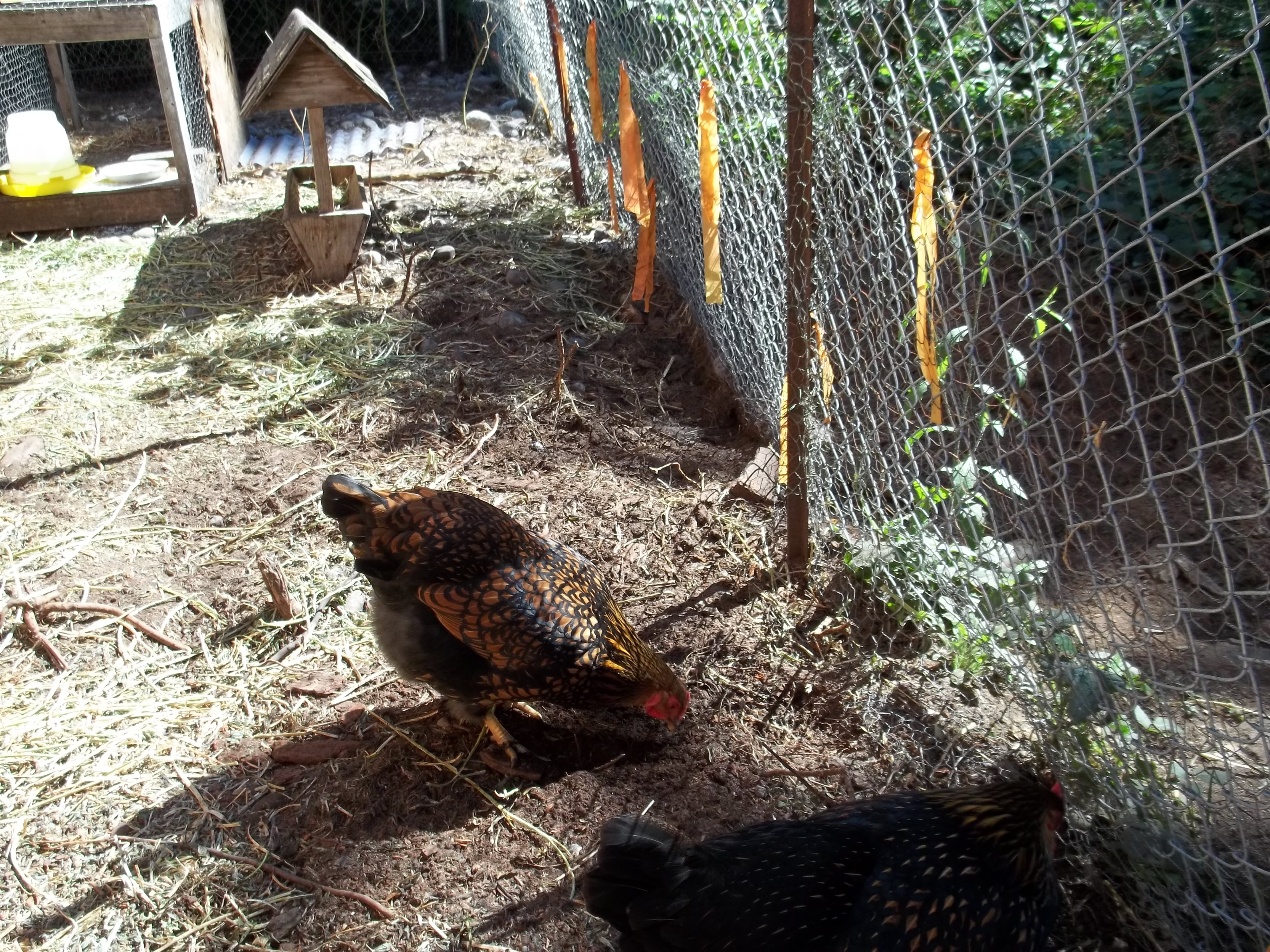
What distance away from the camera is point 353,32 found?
1038 centimetres

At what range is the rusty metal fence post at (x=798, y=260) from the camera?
2.42 metres

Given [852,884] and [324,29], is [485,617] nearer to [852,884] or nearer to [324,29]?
[852,884]

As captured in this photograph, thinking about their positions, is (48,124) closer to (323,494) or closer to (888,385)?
(323,494)

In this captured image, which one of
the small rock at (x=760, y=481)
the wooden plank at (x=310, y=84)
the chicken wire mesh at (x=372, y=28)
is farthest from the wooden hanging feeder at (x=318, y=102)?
the chicken wire mesh at (x=372, y=28)

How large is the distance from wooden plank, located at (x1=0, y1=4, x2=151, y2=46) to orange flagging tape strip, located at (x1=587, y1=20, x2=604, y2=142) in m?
2.90

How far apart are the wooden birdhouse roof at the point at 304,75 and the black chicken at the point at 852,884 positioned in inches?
168

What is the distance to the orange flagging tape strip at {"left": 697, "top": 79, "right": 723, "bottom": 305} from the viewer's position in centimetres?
288

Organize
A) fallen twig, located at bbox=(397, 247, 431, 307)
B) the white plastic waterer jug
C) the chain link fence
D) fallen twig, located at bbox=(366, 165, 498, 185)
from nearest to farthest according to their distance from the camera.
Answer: fallen twig, located at bbox=(397, 247, 431, 307), the white plastic waterer jug, fallen twig, located at bbox=(366, 165, 498, 185), the chain link fence

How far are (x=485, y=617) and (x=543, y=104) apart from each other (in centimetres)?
653

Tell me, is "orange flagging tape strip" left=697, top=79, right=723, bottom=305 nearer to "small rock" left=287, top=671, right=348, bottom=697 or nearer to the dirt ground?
the dirt ground

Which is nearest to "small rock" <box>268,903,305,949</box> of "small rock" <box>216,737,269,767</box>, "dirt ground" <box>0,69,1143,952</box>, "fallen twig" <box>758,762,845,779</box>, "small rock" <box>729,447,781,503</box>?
"dirt ground" <box>0,69,1143,952</box>

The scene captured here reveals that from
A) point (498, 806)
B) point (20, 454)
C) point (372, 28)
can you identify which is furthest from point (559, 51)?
point (372, 28)

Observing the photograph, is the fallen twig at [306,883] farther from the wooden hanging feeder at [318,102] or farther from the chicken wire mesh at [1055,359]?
the wooden hanging feeder at [318,102]

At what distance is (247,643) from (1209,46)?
342 centimetres
